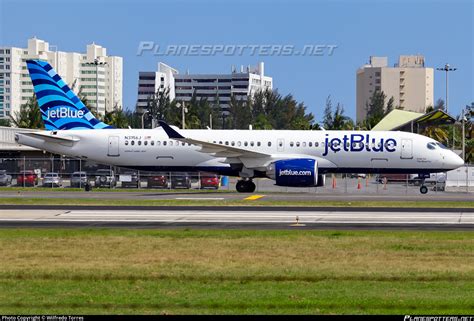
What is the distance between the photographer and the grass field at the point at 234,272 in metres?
15.7

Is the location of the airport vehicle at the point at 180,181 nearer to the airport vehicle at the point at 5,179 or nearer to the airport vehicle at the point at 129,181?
the airport vehicle at the point at 129,181

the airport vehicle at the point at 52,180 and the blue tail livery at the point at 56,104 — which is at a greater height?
the blue tail livery at the point at 56,104

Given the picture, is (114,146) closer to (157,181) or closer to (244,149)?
(244,149)

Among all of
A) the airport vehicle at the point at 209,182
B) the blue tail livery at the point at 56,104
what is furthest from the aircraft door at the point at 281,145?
the airport vehicle at the point at 209,182

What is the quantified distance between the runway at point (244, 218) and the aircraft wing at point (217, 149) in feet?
44.2

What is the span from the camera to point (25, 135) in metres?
55.8

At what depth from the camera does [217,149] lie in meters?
53.0

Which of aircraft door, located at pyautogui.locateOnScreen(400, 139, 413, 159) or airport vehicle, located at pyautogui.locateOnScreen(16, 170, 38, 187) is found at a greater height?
aircraft door, located at pyautogui.locateOnScreen(400, 139, 413, 159)

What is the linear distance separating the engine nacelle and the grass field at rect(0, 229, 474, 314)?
78.5 ft

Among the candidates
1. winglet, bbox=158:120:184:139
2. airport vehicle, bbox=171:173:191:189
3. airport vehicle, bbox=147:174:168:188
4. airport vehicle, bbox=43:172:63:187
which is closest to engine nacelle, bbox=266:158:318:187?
winglet, bbox=158:120:184:139

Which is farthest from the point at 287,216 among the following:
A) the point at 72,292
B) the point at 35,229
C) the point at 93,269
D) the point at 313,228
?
the point at 72,292

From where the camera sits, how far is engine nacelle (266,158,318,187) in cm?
5175

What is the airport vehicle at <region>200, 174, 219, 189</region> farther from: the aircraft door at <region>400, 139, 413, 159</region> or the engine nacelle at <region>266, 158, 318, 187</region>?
the aircraft door at <region>400, 139, 413, 159</region>

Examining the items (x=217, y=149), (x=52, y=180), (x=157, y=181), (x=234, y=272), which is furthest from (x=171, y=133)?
(x=234, y=272)
